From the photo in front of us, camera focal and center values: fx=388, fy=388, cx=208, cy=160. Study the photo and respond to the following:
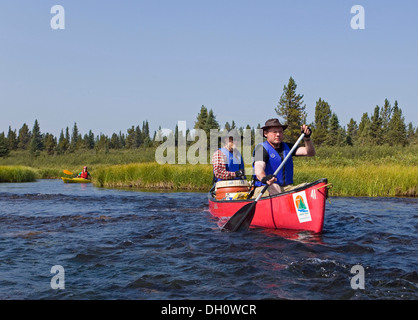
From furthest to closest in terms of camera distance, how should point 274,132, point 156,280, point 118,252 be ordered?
point 274,132 < point 118,252 < point 156,280

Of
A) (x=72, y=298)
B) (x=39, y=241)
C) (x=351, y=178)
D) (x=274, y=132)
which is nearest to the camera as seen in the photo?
(x=72, y=298)

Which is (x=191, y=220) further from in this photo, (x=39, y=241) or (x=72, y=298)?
(x=72, y=298)

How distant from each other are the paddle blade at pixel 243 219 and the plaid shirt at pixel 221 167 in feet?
9.35

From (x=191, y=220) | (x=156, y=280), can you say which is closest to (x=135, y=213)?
(x=191, y=220)

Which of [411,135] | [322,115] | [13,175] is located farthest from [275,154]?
[411,135]

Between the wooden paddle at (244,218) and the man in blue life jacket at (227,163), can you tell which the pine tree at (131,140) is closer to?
the man in blue life jacket at (227,163)

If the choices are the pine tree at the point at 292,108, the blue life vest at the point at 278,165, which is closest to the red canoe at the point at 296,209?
the blue life vest at the point at 278,165

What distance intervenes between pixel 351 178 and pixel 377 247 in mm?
10061

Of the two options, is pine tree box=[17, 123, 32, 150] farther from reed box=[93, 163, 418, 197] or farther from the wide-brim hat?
the wide-brim hat

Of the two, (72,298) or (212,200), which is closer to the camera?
(72,298)

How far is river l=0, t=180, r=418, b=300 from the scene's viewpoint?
4555 mm

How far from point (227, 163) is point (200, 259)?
5014 mm
